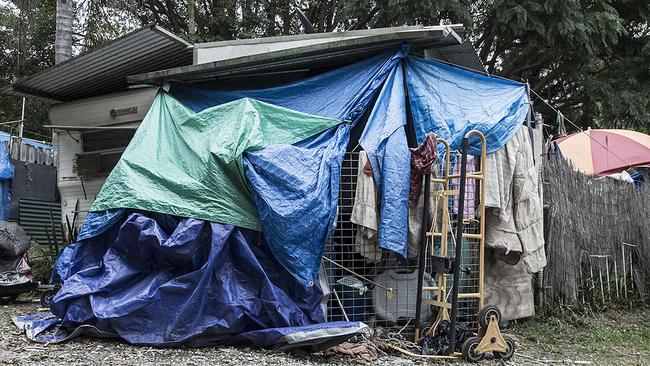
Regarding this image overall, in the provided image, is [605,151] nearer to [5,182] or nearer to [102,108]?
[102,108]

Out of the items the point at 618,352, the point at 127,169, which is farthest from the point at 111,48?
the point at 618,352

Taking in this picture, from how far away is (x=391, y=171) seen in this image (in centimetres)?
564

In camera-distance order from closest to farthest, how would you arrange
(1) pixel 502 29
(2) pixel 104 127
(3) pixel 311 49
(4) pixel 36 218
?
(3) pixel 311 49
(2) pixel 104 127
(4) pixel 36 218
(1) pixel 502 29

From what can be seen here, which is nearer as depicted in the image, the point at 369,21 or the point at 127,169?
the point at 127,169

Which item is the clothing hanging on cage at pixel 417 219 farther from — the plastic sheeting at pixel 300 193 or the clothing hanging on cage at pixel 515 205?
the plastic sheeting at pixel 300 193

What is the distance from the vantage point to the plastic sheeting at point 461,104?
6.19m

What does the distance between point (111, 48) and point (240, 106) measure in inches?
92.0

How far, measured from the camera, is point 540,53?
14383 mm

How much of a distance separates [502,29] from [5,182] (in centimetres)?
1019

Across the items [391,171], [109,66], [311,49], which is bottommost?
[391,171]

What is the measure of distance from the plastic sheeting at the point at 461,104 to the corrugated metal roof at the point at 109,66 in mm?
3002

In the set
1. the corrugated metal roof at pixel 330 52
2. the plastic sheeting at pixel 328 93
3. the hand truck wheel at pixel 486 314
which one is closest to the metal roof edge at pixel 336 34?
the corrugated metal roof at pixel 330 52

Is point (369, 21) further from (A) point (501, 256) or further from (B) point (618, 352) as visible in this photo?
(B) point (618, 352)

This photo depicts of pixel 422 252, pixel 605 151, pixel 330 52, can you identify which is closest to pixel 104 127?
pixel 330 52
